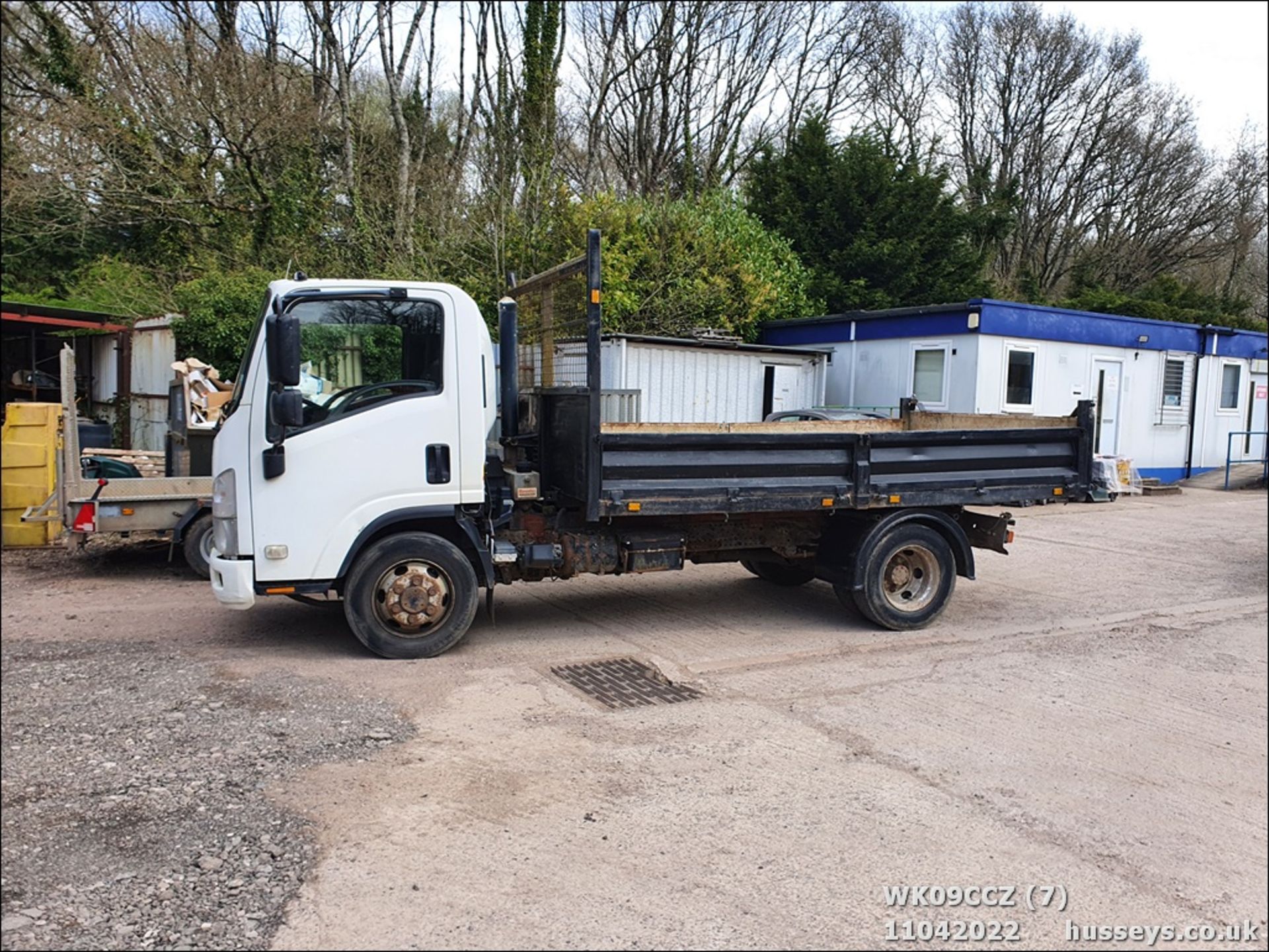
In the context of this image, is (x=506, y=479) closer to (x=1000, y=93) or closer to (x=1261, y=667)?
(x=1261, y=667)

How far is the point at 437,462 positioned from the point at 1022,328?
44.1 feet

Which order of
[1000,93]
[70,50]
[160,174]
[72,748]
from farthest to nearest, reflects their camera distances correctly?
[1000,93], [160,174], [70,50], [72,748]

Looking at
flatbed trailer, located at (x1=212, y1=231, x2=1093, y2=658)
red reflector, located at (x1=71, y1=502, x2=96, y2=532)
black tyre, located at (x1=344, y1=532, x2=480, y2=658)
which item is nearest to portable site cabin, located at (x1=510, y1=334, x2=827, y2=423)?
flatbed trailer, located at (x1=212, y1=231, x2=1093, y2=658)

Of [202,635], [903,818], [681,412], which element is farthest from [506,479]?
[681,412]

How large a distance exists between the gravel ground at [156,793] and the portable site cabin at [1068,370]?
44.5ft

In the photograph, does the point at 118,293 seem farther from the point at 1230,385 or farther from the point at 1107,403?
the point at 1230,385

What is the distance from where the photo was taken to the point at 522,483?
6953mm

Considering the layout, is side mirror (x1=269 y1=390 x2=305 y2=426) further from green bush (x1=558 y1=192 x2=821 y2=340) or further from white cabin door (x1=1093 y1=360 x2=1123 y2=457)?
white cabin door (x1=1093 y1=360 x2=1123 y2=457)

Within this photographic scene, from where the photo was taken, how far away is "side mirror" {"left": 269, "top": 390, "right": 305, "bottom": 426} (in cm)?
595

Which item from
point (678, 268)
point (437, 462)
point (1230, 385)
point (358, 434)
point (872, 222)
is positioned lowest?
point (437, 462)

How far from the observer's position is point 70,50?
10.7 m

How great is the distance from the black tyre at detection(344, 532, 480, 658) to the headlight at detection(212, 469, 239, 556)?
75 cm

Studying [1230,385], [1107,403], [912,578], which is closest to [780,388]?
[1107,403]

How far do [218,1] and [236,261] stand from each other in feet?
14.4
